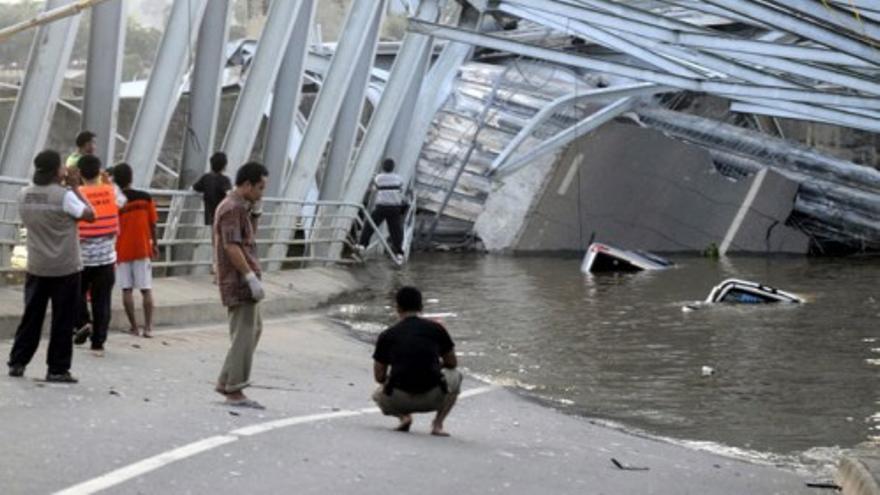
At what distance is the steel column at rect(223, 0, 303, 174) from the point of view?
81.1ft

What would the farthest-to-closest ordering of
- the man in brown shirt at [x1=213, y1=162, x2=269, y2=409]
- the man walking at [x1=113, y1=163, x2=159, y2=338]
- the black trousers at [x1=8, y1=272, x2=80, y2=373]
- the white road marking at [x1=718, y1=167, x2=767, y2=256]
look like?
the white road marking at [x1=718, y1=167, x2=767, y2=256], the man walking at [x1=113, y1=163, x2=159, y2=338], the black trousers at [x1=8, y1=272, x2=80, y2=373], the man in brown shirt at [x1=213, y1=162, x2=269, y2=409]

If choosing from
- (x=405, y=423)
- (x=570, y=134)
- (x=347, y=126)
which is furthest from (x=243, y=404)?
(x=570, y=134)

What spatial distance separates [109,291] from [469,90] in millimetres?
25460

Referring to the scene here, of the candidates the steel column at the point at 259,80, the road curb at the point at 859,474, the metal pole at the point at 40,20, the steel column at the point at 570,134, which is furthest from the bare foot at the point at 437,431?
the steel column at the point at 570,134

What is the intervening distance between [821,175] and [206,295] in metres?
20.7

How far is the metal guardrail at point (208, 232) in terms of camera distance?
708 inches

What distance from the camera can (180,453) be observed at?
31.5 ft

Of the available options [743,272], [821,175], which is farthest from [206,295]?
[821,175]

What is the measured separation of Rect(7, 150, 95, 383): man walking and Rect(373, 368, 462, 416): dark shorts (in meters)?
2.24

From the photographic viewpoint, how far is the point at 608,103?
36.9m

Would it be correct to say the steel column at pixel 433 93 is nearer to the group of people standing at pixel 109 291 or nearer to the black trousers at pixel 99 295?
the group of people standing at pixel 109 291

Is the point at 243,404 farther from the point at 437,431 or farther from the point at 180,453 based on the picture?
the point at 180,453

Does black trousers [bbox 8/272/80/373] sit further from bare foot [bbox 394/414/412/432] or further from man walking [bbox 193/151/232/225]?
man walking [bbox 193/151/232/225]

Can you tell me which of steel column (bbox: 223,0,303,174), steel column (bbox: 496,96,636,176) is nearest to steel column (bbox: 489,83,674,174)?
steel column (bbox: 496,96,636,176)
